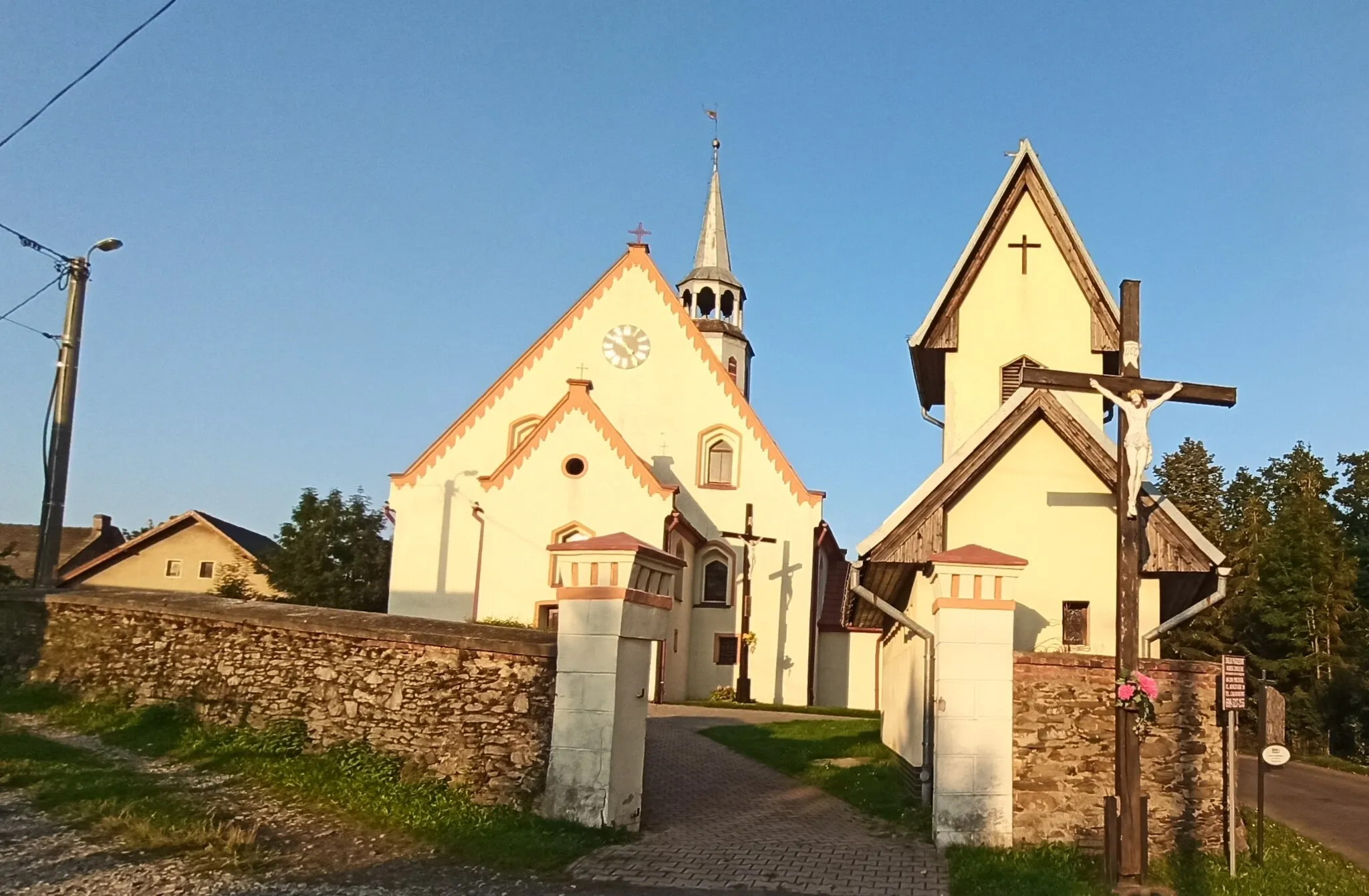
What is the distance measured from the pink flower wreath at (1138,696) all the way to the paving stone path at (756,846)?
2.20 meters

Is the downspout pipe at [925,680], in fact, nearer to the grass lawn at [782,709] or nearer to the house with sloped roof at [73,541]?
the grass lawn at [782,709]

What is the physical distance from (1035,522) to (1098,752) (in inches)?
165

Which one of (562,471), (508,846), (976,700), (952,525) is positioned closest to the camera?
(508,846)

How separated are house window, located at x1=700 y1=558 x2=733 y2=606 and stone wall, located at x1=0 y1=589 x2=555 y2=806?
2180 cm

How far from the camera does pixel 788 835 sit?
481 inches

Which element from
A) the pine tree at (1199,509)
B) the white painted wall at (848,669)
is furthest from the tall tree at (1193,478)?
the white painted wall at (848,669)

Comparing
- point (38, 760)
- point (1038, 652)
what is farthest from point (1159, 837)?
point (38, 760)

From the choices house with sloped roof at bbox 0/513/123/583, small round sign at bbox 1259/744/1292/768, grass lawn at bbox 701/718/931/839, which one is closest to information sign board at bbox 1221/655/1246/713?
small round sign at bbox 1259/744/1292/768

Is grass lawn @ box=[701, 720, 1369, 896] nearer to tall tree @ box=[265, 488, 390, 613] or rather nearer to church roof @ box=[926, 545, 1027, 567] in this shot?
church roof @ box=[926, 545, 1027, 567]

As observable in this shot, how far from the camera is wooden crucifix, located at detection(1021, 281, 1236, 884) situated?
9.88 metres

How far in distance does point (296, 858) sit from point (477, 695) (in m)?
2.70

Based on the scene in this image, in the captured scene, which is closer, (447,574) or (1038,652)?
(1038,652)

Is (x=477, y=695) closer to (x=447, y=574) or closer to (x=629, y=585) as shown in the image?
(x=629, y=585)

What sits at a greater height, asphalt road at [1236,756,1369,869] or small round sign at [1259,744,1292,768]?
small round sign at [1259,744,1292,768]
